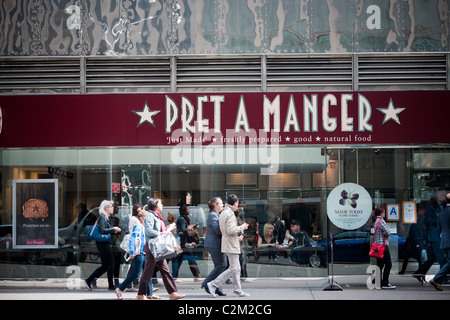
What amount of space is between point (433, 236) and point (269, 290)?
3770 mm

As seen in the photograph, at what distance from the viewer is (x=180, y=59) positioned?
14.3 m

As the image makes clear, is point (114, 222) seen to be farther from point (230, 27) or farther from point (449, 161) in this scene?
point (449, 161)

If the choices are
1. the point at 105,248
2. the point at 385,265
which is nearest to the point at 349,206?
the point at 385,265

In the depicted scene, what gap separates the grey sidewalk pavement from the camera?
1234 cm

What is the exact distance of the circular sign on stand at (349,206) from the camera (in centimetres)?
1402

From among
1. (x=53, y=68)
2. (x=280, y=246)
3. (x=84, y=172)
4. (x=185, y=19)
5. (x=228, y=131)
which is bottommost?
(x=280, y=246)

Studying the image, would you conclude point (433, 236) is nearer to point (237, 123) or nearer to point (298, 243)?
point (298, 243)

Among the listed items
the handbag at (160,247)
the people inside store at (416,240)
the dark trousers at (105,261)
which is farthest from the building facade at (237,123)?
the handbag at (160,247)

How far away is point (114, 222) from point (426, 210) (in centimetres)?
682

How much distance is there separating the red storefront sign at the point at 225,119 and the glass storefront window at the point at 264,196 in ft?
1.20

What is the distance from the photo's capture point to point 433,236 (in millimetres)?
13883

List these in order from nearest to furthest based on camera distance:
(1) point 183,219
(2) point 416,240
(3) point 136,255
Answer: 1. (3) point 136,255
2. (2) point 416,240
3. (1) point 183,219

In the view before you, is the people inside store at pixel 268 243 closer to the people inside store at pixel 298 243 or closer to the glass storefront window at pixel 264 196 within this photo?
the glass storefront window at pixel 264 196

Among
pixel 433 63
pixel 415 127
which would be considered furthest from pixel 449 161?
pixel 433 63
